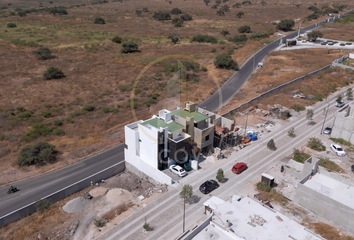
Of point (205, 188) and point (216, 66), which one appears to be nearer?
point (205, 188)

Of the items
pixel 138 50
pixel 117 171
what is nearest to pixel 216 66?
pixel 138 50

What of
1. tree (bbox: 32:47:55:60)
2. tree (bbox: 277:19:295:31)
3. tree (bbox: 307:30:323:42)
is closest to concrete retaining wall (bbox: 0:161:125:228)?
tree (bbox: 32:47:55:60)

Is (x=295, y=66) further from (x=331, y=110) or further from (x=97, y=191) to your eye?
(x=97, y=191)

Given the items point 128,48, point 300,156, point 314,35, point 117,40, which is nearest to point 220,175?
point 300,156

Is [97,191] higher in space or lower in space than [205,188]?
lower

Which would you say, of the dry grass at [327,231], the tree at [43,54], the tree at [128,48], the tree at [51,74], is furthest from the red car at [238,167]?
the tree at [43,54]

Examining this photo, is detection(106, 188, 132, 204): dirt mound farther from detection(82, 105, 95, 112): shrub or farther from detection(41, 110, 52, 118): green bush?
detection(41, 110, 52, 118): green bush
